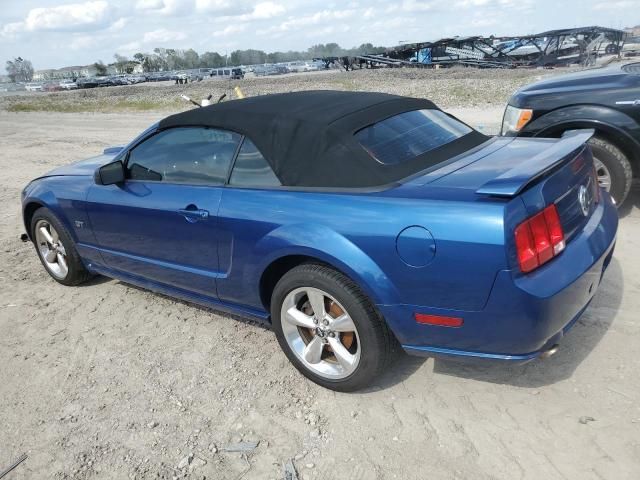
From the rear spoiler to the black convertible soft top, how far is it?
1.74 feet

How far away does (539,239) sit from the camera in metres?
2.40

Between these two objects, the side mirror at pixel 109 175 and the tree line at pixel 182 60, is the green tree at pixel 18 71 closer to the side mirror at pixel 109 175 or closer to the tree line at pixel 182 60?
the tree line at pixel 182 60

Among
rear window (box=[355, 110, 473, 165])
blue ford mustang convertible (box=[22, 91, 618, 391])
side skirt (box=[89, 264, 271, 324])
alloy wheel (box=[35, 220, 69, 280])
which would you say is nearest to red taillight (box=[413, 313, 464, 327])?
blue ford mustang convertible (box=[22, 91, 618, 391])

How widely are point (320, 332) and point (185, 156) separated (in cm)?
154

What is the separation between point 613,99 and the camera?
15.7 feet

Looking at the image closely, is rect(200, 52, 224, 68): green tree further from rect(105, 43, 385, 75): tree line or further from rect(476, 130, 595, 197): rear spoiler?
rect(476, 130, 595, 197): rear spoiler

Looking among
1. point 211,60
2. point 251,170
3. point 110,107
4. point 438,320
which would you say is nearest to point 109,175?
point 251,170

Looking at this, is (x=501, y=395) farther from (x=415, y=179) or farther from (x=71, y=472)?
(x=71, y=472)

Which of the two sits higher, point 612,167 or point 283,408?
point 612,167

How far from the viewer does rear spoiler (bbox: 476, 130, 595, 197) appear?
2.31 m

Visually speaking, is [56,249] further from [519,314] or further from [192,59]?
[192,59]

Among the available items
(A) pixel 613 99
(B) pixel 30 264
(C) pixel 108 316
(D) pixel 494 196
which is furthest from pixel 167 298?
(A) pixel 613 99

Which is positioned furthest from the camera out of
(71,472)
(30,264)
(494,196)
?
(30,264)

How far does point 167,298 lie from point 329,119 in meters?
2.25
